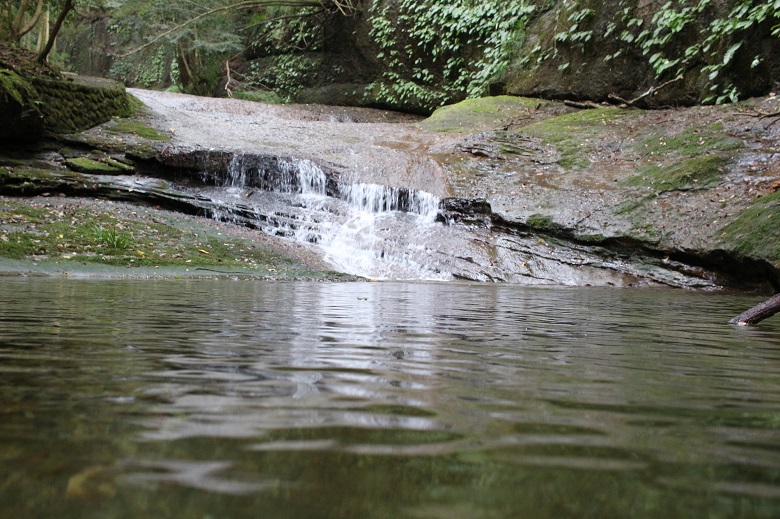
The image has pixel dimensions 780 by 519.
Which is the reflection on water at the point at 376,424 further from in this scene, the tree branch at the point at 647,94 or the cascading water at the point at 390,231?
the tree branch at the point at 647,94

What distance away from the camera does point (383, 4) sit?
22.2 metres

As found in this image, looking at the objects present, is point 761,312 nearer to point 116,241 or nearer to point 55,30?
point 116,241

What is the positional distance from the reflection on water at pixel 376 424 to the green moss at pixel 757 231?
268 inches

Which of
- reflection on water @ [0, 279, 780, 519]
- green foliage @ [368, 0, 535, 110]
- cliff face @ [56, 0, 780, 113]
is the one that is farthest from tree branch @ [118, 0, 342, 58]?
reflection on water @ [0, 279, 780, 519]

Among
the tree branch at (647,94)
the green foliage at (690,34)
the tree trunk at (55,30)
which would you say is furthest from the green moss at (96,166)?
the green foliage at (690,34)


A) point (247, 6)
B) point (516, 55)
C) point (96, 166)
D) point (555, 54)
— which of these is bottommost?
point (96, 166)

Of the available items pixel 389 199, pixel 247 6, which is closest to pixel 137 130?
pixel 389 199

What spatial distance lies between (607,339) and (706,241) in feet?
25.7

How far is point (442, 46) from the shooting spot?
68.1 ft

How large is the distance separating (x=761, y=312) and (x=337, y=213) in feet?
30.4

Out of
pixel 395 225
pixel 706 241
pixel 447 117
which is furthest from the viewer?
pixel 447 117

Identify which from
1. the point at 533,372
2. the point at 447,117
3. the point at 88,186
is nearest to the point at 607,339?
the point at 533,372

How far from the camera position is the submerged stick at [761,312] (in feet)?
12.0

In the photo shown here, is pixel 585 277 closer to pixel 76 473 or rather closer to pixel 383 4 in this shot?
pixel 76 473
